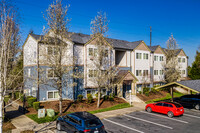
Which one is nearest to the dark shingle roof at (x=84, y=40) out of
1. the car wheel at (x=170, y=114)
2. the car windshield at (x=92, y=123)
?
the car wheel at (x=170, y=114)

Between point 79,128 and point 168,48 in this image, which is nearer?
point 79,128

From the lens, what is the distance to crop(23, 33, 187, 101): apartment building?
74.3 feet

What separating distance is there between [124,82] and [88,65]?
8.59m

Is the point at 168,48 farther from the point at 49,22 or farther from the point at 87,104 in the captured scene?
the point at 49,22

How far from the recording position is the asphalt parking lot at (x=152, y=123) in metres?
14.0

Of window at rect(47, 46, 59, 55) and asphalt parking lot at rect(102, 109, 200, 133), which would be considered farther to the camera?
window at rect(47, 46, 59, 55)

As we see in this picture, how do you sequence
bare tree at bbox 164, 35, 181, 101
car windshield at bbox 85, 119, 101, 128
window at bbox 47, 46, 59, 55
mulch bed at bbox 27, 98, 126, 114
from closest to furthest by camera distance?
car windshield at bbox 85, 119, 101, 128, window at bbox 47, 46, 59, 55, mulch bed at bbox 27, 98, 126, 114, bare tree at bbox 164, 35, 181, 101

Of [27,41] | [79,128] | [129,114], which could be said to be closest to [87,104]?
[129,114]

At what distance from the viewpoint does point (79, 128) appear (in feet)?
36.1

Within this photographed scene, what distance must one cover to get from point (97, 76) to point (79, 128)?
→ 11.0 m

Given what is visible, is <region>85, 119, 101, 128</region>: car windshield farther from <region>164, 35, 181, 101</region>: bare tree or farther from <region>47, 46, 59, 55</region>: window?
<region>164, 35, 181, 101</region>: bare tree

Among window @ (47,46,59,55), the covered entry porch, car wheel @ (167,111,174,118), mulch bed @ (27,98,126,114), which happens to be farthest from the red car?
window @ (47,46,59,55)

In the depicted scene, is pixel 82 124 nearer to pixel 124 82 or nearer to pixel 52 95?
pixel 52 95

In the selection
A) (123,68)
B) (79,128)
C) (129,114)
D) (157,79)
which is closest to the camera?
(79,128)
